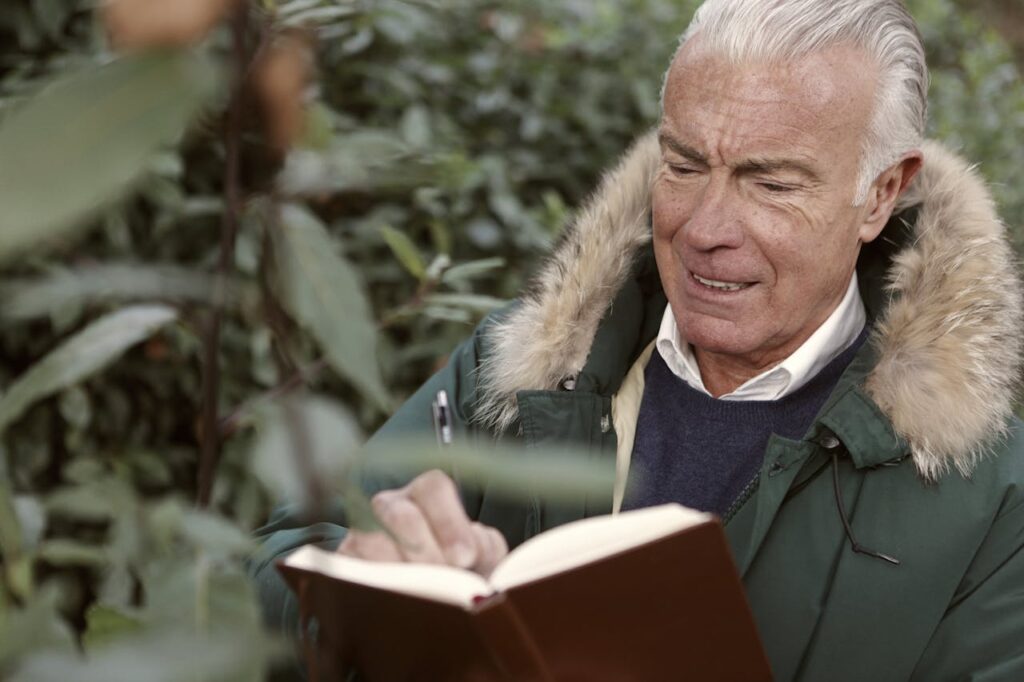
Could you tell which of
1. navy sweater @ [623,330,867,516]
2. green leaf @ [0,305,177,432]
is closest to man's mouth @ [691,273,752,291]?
navy sweater @ [623,330,867,516]

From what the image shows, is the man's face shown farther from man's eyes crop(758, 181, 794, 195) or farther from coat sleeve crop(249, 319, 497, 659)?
coat sleeve crop(249, 319, 497, 659)

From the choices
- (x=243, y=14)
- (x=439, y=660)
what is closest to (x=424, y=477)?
(x=439, y=660)

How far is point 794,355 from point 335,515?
876mm

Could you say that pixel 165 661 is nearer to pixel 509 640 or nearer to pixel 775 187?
pixel 509 640

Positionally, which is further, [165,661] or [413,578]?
[413,578]

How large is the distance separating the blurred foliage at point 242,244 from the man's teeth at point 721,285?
41 cm

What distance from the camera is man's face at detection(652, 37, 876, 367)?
1.95 m

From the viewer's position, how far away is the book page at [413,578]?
3.72 ft

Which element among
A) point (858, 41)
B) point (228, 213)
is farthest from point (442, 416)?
point (228, 213)

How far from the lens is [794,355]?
2.11m

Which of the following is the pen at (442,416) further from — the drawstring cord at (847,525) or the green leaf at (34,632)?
the green leaf at (34,632)

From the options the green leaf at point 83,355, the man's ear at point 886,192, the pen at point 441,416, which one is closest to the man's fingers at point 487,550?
the green leaf at point 83,355

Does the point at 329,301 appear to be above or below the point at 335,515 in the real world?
above

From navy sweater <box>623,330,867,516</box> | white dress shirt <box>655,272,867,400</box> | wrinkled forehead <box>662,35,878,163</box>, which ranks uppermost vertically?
wrinkled forehead <box>662,35,878,163</box>
